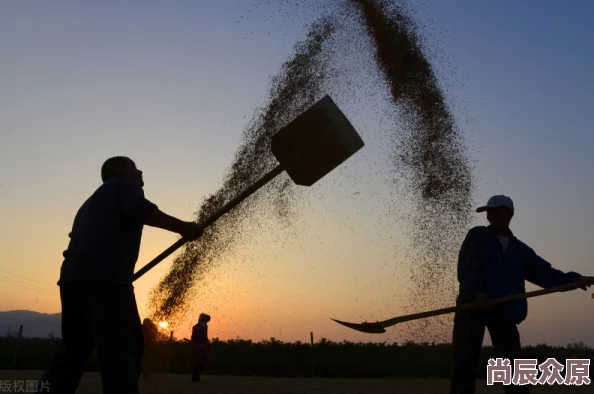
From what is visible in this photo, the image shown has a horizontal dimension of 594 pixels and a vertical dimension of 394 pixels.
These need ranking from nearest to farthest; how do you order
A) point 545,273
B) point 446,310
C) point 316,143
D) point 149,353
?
point 316,143 < point 446,310 < point 545,273 < point 149,353

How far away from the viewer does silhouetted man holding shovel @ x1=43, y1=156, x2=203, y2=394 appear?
3.22 metres

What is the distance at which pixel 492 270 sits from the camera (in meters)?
4.91

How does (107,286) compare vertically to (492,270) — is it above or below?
below

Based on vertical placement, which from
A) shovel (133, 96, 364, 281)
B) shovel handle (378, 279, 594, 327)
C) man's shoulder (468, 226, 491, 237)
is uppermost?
shovel (133, 96, 364, 281)

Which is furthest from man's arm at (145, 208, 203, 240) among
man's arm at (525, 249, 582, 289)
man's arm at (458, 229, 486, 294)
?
man's arm at (525, 249, 582, 289)

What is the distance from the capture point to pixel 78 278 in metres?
3.33

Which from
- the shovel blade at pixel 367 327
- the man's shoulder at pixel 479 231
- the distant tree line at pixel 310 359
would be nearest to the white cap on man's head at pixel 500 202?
the man's shoulder at pixel 479 231

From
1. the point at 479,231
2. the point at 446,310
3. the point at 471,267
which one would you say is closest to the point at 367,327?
the point at 446,310

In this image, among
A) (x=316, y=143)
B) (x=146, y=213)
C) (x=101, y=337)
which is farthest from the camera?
(x=316, y=143)

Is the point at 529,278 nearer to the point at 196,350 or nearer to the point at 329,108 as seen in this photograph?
the point at 329,108

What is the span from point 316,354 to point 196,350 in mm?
9230

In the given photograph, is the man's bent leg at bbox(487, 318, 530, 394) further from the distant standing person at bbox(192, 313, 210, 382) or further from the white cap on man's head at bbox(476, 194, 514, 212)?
the distant standing person at bbox(192, 313, 210, 382)

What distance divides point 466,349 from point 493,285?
0.50 metres

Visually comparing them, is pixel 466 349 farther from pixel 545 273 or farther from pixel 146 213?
pixel 146 213
